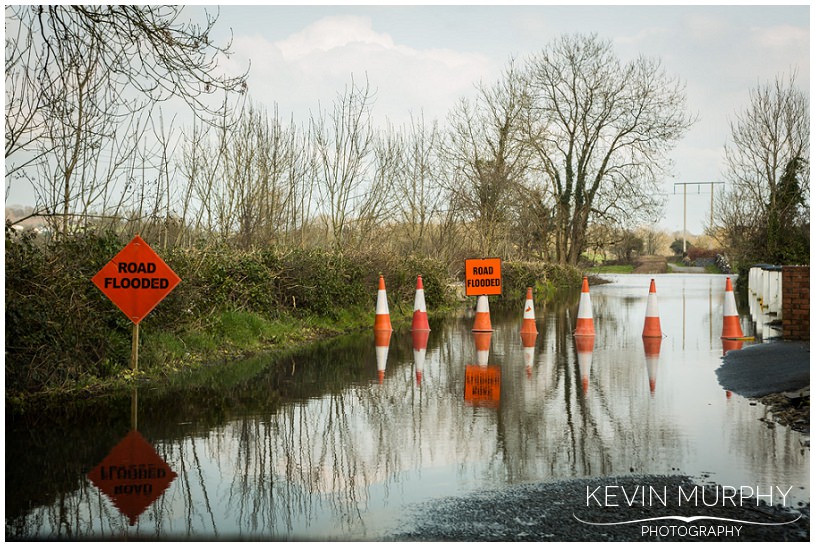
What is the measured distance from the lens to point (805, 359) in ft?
36.7

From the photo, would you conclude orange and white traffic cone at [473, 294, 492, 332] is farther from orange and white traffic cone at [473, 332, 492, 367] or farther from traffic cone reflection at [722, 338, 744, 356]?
traffic cone reflection at [722, 338, 744, 356]

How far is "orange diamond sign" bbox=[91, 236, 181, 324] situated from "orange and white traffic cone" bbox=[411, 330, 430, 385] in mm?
3118

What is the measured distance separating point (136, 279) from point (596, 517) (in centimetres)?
653

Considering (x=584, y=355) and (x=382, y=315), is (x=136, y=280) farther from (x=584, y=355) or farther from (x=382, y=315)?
(x=382, y=315)

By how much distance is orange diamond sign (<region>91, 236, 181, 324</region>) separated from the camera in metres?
9.78

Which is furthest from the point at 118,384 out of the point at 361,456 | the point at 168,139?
the point at 168,139

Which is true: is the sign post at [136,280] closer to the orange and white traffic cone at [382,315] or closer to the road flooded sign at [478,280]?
the orange and white traffic cone at [382,315]

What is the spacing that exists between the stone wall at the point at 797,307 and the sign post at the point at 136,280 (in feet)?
33.2

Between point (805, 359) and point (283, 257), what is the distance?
28.7ft

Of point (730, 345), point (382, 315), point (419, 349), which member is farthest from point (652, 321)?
point (382, 315)

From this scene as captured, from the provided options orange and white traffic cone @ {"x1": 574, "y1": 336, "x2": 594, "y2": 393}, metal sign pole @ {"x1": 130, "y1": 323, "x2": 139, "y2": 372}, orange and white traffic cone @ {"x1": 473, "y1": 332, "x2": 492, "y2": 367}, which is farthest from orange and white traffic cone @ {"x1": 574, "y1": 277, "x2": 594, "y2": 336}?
metal sign pole @ {"x1": 130, "y1": 323, "x2": 139, "y2": 372}

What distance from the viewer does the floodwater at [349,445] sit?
198 inches

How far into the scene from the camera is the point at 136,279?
9.87m

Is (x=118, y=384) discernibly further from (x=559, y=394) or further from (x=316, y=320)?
(x=316, y=320)
